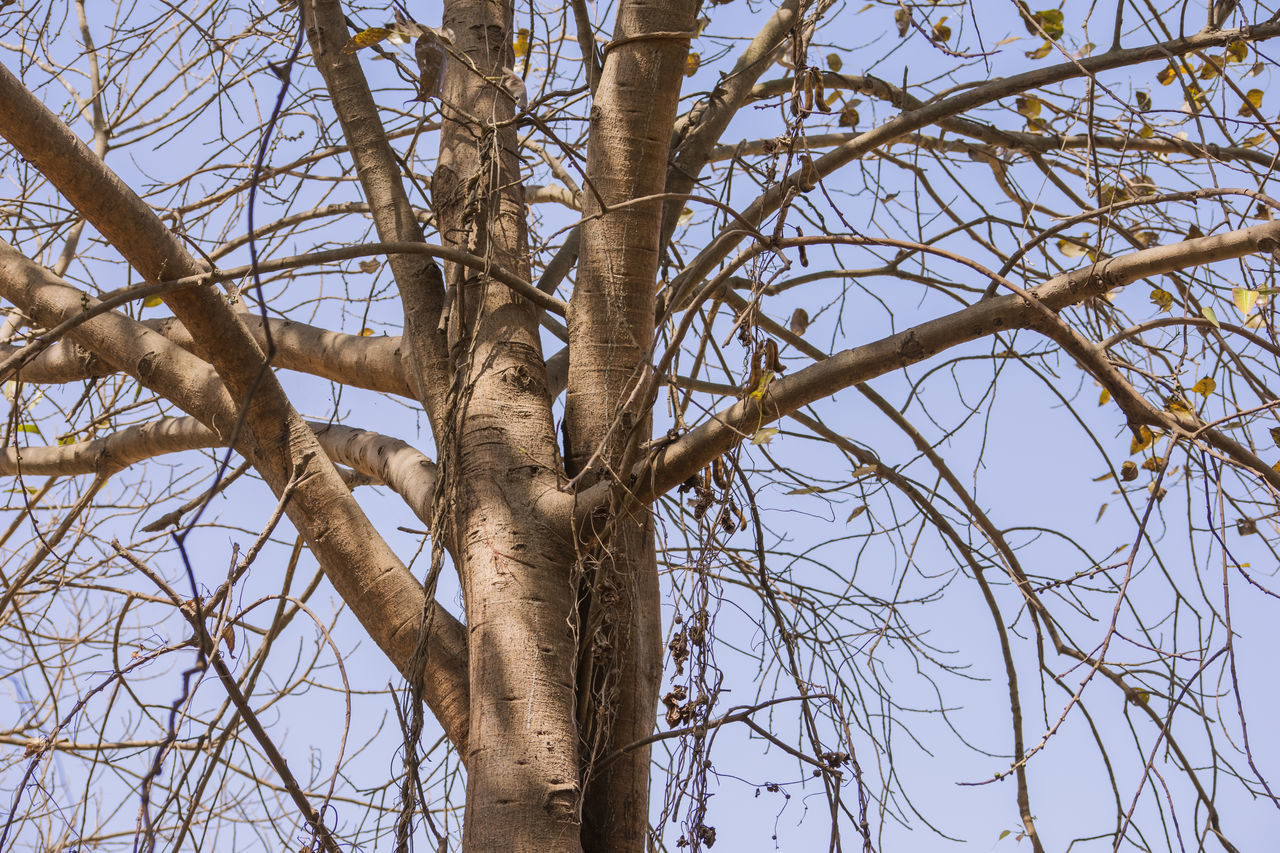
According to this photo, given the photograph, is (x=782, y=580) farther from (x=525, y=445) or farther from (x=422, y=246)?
(x=422, y=246)

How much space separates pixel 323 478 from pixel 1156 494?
4.86ft

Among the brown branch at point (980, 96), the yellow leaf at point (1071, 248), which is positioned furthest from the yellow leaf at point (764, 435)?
the yellow leaf at point (1071, 248)

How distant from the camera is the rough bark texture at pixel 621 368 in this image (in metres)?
1.85

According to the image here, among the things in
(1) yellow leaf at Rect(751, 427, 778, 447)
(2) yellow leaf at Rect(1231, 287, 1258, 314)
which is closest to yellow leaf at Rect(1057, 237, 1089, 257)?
(2) yellow leaf at Rect(1231, 287, 1258, 314)

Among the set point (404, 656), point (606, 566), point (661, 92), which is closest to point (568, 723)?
point (606, 566)

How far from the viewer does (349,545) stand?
2023 mm

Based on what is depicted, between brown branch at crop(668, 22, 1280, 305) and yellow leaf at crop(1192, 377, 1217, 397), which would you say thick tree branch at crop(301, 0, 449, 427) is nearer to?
brown branch at crop(668, 22, 1280, 305)

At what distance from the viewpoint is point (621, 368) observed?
2055 millimetres

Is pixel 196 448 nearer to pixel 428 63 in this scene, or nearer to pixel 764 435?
pixel 428 63

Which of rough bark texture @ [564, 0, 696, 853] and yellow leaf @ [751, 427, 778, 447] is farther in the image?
rough bark texture @ [564, 0, 696, 853]

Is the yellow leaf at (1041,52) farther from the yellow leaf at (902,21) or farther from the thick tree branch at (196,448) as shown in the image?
the thick tree branch at (196,448)

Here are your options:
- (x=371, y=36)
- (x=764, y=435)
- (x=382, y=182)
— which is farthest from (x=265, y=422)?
(x=764, y=435)

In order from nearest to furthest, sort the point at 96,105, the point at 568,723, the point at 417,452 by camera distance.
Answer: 1. the point at 568,723
2. the point at 417,452
3. the point at 96,105

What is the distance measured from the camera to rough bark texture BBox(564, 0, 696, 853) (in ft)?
6.08
